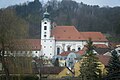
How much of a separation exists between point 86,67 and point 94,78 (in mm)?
1067

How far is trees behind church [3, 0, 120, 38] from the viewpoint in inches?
3875

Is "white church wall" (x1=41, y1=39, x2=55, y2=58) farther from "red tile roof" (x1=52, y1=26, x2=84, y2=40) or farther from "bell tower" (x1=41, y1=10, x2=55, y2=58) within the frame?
"red tile roof" (x1=52, y1=26, x2=84, y2=40)

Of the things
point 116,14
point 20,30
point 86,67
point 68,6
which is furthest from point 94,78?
point 68,6

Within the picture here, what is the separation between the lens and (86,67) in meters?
24.5

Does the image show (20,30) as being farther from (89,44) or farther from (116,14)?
(116,14)

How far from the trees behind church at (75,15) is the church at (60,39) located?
25.6 ft

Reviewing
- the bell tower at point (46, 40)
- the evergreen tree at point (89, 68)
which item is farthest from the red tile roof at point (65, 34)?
the evergreen tree at point (89, 68)

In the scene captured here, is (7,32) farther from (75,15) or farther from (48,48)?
(75,15)

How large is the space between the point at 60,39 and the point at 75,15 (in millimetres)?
42762

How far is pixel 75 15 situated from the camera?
119 m

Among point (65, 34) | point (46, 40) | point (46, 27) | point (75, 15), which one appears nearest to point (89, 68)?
point (46, 27)

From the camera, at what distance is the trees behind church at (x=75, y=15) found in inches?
3875

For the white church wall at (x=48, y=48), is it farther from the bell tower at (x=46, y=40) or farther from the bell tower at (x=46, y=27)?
the bell tower at (x=46, y=27)

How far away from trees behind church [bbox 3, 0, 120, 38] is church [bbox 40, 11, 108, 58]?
7.81 metres
